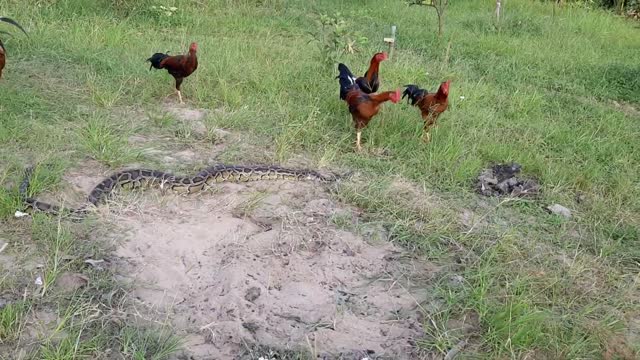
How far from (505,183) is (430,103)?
0.86 m

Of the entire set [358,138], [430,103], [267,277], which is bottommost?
[267,277]

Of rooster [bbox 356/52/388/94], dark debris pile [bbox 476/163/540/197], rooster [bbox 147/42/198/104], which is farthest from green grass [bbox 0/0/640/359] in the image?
rooster [bbox 147/42/198/104]

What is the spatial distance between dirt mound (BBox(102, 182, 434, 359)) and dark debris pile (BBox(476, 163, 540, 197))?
122cm

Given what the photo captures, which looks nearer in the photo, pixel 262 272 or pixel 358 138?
pixel 262 272

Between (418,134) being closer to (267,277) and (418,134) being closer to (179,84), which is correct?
(179,84)

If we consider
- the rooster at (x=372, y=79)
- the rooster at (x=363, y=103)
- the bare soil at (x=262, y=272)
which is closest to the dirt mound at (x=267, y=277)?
the bare soil at (x=262, y=272)

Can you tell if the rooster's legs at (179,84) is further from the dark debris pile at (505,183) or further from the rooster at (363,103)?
the dark debris pile at (505,183)

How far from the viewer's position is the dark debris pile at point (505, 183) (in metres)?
4.32

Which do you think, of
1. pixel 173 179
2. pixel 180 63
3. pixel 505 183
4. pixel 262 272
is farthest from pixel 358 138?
pixel 262 272

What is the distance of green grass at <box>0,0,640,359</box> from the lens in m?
3.01

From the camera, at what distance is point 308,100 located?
5.49m

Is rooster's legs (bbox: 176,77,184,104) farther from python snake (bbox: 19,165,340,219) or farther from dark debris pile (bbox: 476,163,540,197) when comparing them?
dark debris pile (bbox: 476,163,540,197)

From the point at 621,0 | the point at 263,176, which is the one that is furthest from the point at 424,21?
the point at 263,176

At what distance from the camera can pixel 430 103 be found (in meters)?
4.66
